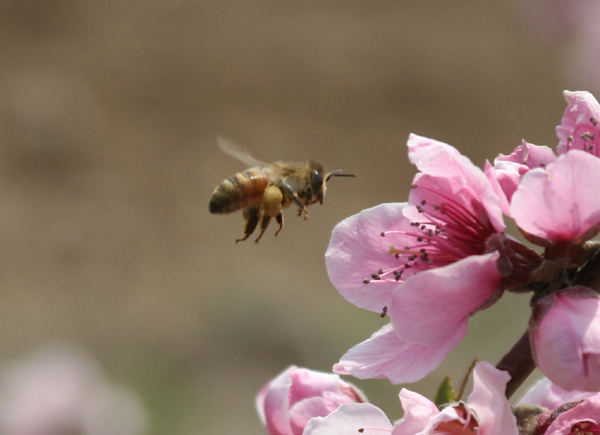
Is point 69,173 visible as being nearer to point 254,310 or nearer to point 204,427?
point 254,310

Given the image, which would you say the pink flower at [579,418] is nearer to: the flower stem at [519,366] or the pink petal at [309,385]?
the flower stem at [519,366]

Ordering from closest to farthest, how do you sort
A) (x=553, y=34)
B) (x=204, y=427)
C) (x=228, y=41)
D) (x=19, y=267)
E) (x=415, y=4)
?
(x=553, y=34)
(x=204, y=427)
(x=19, y=267)
(x=228, y=41)
(x=415, y=4)

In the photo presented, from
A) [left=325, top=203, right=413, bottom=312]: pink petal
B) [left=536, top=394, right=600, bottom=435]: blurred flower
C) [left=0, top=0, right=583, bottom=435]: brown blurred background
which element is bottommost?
[left=0, top=0, right=583, bottom=435]: brown blurred background

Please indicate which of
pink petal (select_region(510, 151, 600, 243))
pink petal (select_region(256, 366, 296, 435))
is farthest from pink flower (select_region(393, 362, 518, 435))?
pink petal (select_region(256, 366, 296, 435))

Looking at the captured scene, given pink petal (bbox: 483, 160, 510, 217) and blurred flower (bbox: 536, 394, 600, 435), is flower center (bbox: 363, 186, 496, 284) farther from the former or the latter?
blurred flower (bbox: 536, 394, 600, 435)

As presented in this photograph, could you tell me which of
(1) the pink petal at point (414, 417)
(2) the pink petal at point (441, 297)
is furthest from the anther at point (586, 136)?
(1) the pink petal at point (414, 417)

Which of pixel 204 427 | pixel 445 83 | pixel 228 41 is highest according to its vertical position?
pixel 228 41

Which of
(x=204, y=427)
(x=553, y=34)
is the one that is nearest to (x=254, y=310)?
(x=204, y=427)
